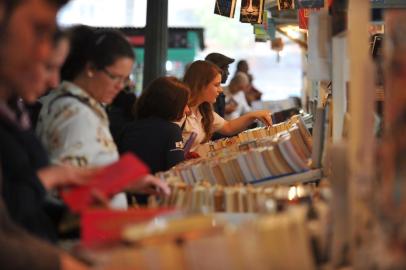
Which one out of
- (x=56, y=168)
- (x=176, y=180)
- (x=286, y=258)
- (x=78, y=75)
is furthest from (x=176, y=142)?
(x=286, y=258)

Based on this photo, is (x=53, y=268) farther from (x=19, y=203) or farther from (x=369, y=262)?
(x=369, y=262)

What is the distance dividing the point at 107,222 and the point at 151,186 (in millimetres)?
1028

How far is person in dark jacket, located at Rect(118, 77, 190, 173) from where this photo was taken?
16.2ft

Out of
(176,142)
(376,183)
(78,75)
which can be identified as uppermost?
(78,75)

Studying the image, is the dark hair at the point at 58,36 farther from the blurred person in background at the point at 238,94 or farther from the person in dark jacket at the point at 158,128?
the blurred person in background at the point at 238,94

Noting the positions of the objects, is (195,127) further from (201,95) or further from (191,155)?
(191,155)

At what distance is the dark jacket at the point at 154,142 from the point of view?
492 cm

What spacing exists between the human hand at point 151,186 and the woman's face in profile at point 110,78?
38 centimetres

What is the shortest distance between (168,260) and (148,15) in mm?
5903

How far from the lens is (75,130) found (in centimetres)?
290

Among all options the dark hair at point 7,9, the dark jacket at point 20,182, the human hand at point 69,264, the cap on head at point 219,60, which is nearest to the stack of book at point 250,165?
the dark jacket at point 20,182

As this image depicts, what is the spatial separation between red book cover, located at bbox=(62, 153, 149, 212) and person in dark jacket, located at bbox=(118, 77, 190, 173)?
237 cm

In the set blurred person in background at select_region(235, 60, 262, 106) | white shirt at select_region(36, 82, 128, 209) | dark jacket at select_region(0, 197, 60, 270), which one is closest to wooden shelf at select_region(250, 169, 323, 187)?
white shirt at select_region(36, 82, 128, 209)

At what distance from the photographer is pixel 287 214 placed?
1955mm
